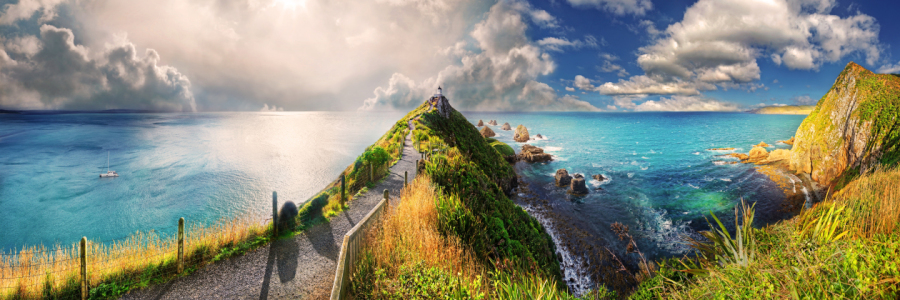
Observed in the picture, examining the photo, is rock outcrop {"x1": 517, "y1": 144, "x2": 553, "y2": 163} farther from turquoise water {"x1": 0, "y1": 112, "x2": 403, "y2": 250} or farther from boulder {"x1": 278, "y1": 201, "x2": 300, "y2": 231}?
boulder {"x1": 278, "y1": 201, "x2": 300, "y2": 231}

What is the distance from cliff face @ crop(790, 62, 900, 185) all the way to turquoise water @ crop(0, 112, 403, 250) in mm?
36288

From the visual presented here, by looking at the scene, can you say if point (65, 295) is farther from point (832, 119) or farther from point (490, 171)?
point (832, 119)

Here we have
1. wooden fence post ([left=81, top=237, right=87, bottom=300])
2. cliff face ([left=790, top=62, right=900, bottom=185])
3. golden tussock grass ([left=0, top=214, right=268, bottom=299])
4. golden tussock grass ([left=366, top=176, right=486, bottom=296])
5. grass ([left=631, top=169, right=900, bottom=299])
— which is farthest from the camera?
cliff face ([left=790, top=62, right=900, bottom=185])

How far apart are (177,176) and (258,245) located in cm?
6498

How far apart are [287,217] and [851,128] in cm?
3432

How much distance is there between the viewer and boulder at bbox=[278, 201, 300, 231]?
8062 mm

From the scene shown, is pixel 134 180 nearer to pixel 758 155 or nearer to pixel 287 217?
pixel 287 217

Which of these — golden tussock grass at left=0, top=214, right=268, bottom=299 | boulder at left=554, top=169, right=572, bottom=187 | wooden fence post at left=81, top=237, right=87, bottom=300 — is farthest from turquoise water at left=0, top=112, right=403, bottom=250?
boulder at left=554, top=169, right=572, bottom=187

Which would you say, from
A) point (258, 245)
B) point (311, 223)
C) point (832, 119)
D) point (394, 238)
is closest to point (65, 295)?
point (258, 245)

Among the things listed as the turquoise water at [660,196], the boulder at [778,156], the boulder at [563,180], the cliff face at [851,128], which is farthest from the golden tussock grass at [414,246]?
the boulder at [778,156]

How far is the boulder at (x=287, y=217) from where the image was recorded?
26.5 feet

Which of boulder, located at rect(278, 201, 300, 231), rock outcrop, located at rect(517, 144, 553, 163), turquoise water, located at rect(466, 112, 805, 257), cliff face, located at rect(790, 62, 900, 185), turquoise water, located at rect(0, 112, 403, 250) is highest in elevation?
cliff face, located at rect(790, 62, 900, 185)

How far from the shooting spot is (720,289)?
3.63 metres

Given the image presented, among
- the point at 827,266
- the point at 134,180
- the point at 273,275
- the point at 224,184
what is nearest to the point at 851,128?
the point at 827,266
